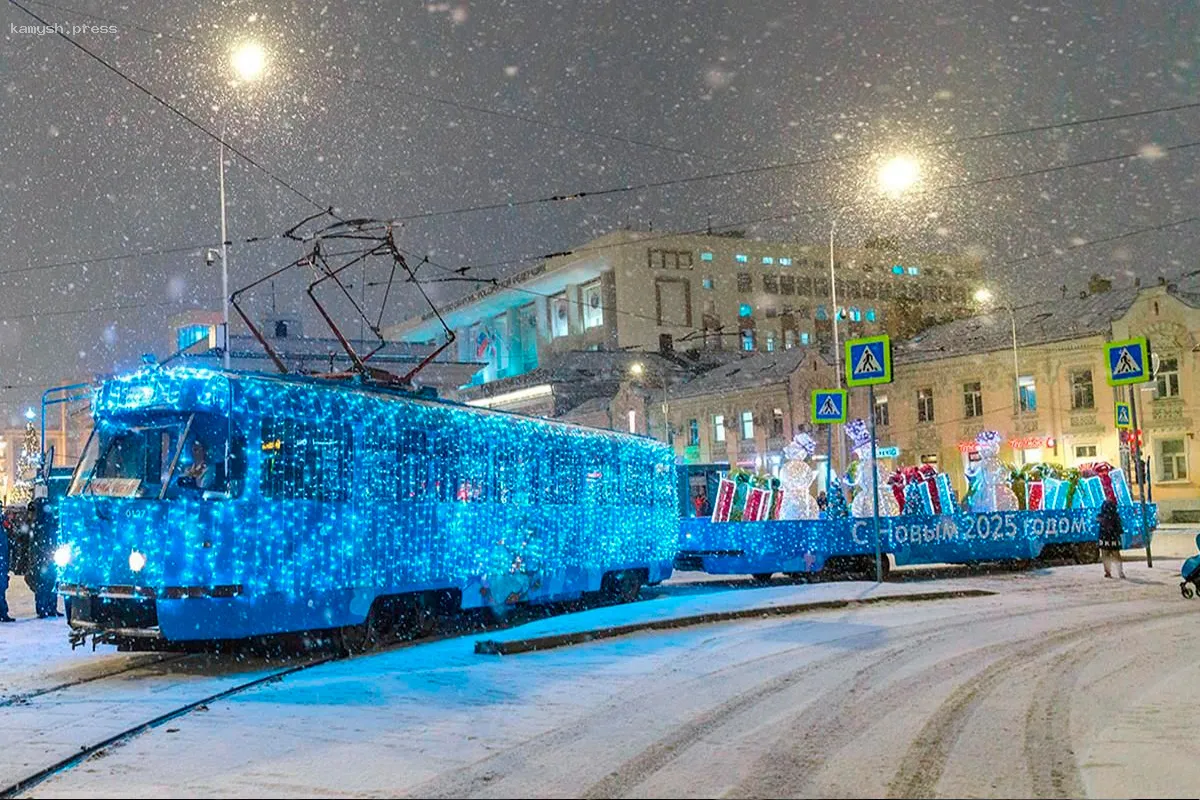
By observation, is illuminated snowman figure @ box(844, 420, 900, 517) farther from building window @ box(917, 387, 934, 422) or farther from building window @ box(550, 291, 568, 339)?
building window @ box(550, 291, 568, 339)

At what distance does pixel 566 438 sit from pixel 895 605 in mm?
5695

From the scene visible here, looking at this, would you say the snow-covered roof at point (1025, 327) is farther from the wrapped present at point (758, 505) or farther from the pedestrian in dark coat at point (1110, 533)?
the wrapped present at point (758, 505)

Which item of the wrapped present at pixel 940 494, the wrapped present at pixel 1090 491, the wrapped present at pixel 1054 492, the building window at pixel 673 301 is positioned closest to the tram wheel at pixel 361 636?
the wrapped present at pixel 940 494

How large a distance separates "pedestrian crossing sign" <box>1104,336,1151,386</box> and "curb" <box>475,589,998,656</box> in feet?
17.6

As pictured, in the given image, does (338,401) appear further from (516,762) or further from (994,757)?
(994,757)

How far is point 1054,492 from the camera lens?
28953mm

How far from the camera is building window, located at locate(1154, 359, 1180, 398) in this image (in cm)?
4656

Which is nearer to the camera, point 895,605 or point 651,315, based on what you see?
point 895,605

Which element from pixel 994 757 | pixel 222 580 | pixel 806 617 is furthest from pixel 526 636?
pixel 994 757

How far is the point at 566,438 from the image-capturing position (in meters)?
19.1

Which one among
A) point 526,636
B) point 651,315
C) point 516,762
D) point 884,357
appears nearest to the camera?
point 516,762

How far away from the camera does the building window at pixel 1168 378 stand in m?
46.6

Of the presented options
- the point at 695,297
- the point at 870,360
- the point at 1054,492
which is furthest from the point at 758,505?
the point at 695,297

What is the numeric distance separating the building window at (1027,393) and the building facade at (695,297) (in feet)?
86.4
